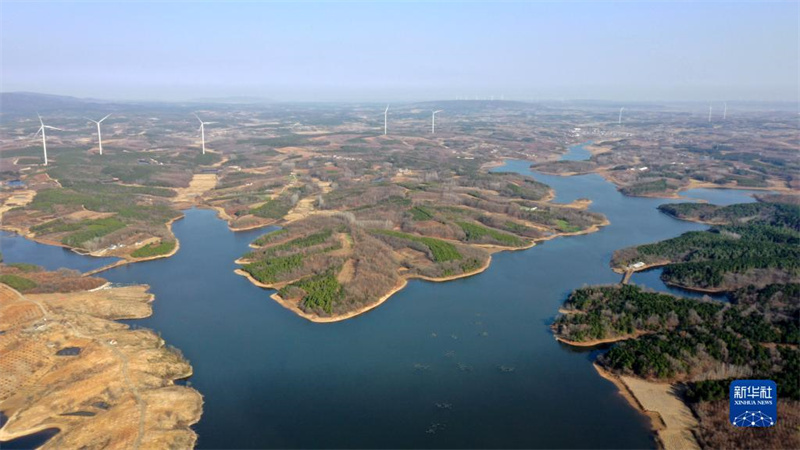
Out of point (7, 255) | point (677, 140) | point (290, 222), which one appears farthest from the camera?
point (677, 140)

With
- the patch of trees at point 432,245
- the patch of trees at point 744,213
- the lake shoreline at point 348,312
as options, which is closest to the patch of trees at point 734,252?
the patch of trees at point 744,213

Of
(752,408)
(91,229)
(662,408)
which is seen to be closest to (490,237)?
(662,408)

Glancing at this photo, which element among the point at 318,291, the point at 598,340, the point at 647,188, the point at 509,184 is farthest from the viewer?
the point at 647,188

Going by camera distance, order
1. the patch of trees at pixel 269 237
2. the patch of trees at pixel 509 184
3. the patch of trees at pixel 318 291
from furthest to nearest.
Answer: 1. the patch of trees at pixel 509 184
2. the patch of trees at pixel 269 237
3. the patch of trees at pixel 318 291

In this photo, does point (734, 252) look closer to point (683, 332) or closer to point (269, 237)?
point (683, 332)

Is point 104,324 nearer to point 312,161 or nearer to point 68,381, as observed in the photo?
point 68,381

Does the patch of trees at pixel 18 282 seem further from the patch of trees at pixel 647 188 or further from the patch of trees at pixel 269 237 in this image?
the patch of trees at pixel 647 188

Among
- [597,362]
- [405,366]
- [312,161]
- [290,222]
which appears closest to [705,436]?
[597,362]

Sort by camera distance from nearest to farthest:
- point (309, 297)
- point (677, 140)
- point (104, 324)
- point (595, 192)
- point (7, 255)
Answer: point (104, 324)
point (309, 297)
point (7, 255)
point (595, 192)
point (677, 140)

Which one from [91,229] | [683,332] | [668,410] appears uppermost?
[91,229]
